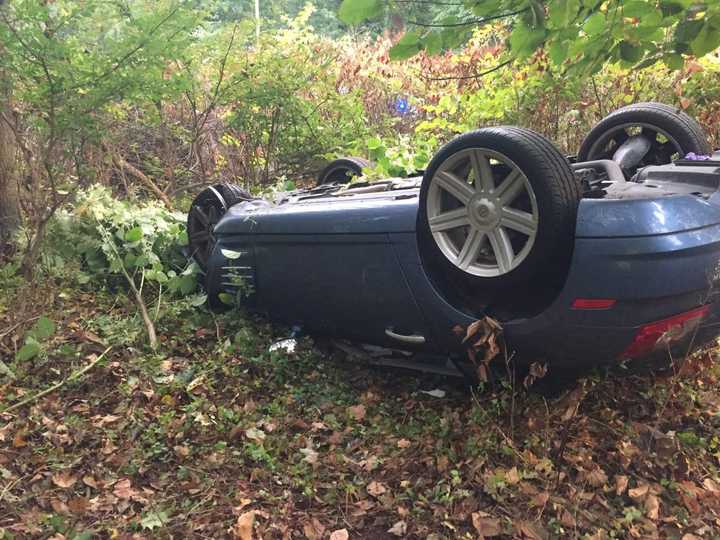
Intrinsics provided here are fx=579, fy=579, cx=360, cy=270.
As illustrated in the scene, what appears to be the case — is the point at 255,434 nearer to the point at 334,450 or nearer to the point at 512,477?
the point at 334,450

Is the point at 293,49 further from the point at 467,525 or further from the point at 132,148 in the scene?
the point at 467,525

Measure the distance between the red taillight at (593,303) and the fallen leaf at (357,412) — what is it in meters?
1.39

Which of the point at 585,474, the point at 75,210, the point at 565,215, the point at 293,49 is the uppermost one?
the point at 293,49

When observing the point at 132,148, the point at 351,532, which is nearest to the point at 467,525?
the point at 351,532

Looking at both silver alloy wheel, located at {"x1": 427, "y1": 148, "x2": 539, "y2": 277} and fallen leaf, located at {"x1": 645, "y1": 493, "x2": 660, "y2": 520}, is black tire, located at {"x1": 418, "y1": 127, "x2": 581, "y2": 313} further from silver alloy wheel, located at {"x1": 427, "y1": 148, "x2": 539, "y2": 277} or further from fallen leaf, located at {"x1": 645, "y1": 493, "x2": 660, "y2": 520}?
fallen leaf, located at {"x1": 645, "y1": 493, "x2": 660, "y2": 520}

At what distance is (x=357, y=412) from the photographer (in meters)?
3.35

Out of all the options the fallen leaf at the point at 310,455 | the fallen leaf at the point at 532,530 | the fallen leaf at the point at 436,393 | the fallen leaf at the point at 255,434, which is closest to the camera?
the fallen leaf at the point at 532,530

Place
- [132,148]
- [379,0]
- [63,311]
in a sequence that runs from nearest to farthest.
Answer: [379,0] < [63,311] < [132,148]

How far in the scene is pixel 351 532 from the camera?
2.51 metres

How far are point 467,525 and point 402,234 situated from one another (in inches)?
56.6

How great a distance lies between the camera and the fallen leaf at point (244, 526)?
2.44 m

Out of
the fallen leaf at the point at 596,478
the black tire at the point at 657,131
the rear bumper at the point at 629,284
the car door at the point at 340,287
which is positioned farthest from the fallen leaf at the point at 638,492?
the black tire at the point at 657,131

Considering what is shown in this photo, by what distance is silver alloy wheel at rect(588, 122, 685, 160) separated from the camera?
3562mm

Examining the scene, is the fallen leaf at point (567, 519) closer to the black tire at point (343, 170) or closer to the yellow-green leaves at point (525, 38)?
the yellow-green leaves at point (525, 38)
